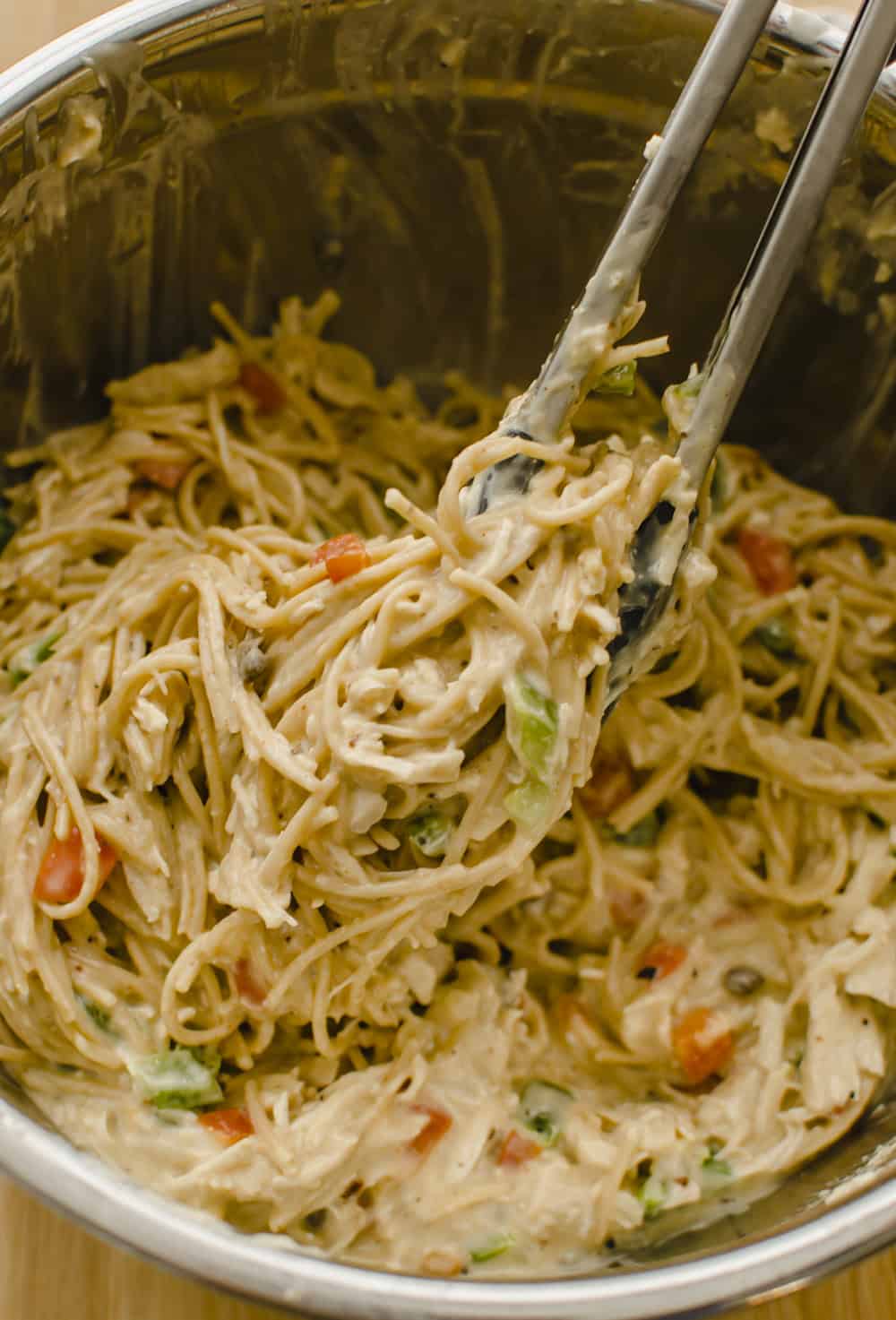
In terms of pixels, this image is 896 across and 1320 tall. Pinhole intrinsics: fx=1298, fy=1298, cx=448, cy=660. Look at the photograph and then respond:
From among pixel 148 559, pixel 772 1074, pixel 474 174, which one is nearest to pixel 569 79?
pixel 474 174

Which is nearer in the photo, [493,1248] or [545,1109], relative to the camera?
[493,1248]

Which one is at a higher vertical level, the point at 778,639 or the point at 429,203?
the point at 429,203

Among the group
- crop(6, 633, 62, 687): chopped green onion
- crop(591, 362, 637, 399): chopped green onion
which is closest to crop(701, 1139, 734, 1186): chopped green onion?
crop(591, 362, 637, 399): chopped green onion

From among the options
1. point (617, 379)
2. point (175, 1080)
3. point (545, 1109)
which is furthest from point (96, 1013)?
point (617, 379)

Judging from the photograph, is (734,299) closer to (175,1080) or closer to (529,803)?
(529,803)

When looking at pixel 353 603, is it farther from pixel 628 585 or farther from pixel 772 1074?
pixel 772 1074

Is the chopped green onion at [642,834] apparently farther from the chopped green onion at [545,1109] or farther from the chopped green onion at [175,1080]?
the chopped green onion at [175,1080]
